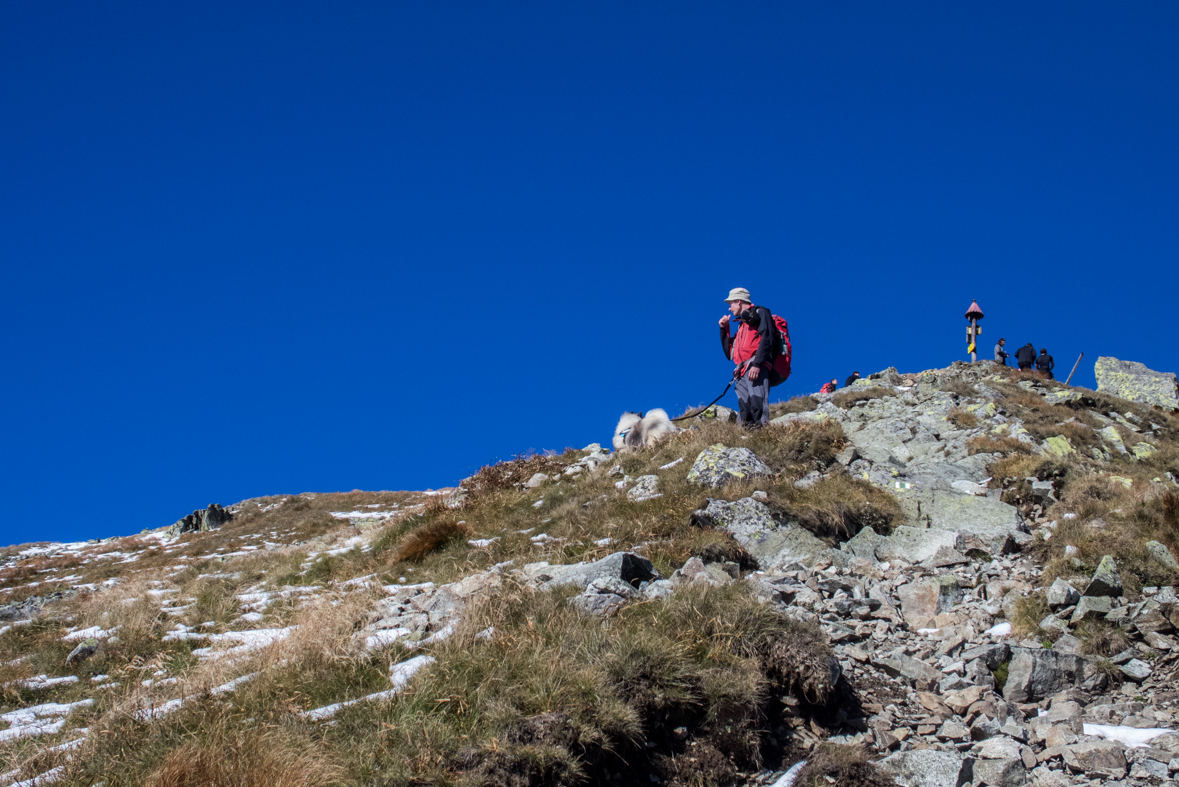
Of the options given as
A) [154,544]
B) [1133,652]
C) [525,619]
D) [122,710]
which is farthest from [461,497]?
[154,544]

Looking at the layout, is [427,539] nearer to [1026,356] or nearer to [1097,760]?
[1097,760]

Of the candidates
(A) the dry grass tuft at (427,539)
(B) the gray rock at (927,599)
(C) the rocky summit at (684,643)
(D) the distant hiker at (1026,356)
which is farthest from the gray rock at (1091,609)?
(D) the distant hiker at (1026,356)

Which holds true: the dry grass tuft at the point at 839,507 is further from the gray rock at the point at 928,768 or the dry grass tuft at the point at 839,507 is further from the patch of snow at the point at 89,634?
the patch of snow at the point at 89,634

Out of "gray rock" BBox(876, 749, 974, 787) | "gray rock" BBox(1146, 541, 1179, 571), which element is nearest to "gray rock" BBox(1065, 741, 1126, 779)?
"gray rock" BBox(876, 749, 974, 787)

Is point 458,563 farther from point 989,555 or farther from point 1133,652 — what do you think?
point 1133,652

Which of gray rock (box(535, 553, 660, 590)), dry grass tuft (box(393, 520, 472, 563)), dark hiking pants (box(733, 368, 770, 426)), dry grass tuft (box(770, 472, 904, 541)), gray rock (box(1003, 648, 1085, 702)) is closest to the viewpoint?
gray rock (box(1003, 648, 1085, 702))

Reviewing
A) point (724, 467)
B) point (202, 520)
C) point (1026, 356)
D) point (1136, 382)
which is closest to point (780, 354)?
point (724, 467)

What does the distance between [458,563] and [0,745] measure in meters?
5.10

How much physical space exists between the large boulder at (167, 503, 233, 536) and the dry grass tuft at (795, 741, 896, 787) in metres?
29.1

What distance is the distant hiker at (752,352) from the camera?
42.0 ft

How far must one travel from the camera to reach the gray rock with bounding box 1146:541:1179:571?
22.9 feet

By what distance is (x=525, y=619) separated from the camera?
5.52 meters

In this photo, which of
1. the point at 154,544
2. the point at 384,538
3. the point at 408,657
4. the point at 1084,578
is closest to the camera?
the point at 408,657

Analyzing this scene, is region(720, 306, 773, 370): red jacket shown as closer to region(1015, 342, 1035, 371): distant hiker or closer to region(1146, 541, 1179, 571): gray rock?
region(1146, 541, 1179, 571): gray rock
